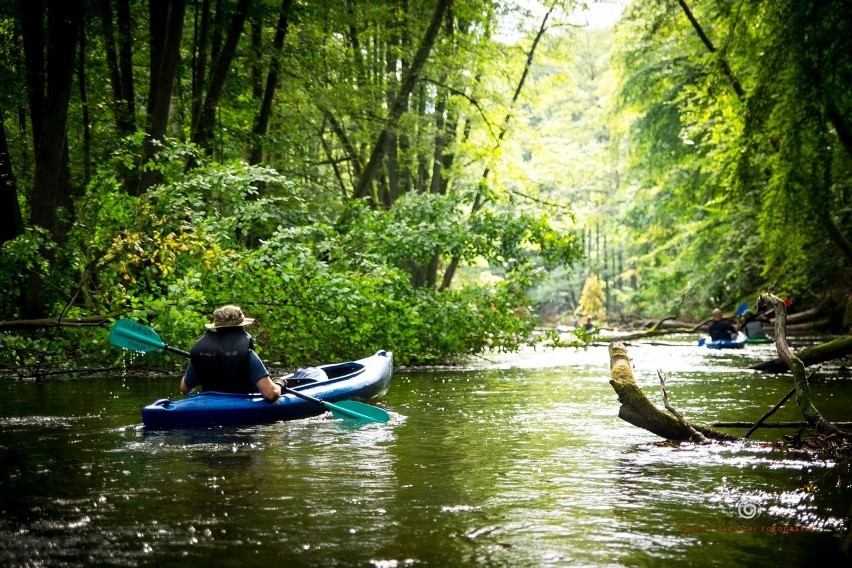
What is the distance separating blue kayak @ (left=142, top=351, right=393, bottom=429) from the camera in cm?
762

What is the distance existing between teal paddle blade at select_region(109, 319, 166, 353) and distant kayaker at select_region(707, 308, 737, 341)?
14.5 metres

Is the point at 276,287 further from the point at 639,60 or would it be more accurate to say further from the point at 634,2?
the point at 639,60

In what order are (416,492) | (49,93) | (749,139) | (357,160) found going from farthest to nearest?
(357,160) < (49,93) < (749,139) < (416,492)

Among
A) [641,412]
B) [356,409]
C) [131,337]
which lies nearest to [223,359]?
[356,409]

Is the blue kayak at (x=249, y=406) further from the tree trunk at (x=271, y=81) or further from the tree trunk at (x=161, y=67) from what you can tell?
the tree trunk at (x=271, y=81)

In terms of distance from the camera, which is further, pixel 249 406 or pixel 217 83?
pixel 217 83

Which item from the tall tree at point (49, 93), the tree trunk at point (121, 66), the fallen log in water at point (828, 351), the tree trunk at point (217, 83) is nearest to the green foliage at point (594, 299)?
the tree trunk at point (217, 83)

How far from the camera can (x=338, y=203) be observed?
20.6 meters

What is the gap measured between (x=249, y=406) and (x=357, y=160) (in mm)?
14247

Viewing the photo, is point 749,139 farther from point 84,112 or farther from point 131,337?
point 84,112

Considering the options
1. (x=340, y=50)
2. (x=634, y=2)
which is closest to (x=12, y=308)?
(x=340, y=50)

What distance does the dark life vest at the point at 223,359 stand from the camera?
7.84m

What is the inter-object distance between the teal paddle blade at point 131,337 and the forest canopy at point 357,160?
3.66 feet

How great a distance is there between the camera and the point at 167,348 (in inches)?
343
